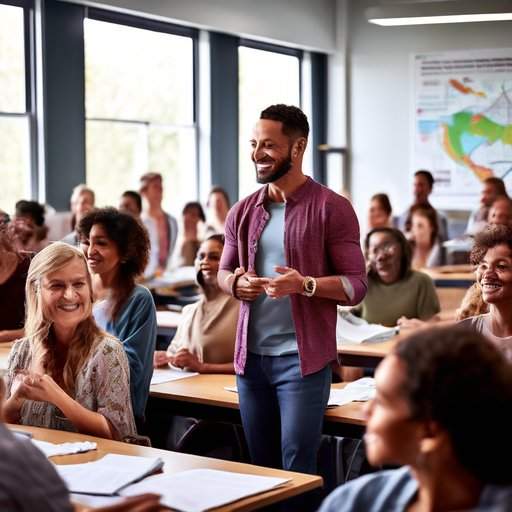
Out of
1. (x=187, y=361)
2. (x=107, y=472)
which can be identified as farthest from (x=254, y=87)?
(x=107, y=472)

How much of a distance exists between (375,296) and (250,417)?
7.68 ft

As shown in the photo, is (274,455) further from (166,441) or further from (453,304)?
(453,304)

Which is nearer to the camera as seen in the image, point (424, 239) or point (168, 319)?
point (168, 319)

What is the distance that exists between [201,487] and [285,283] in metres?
0.93

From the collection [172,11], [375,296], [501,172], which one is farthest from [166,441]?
[501,172]

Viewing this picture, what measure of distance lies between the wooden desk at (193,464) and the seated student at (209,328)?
147 cm

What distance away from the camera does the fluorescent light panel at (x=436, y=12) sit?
1015 cm

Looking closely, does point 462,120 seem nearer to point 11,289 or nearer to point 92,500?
point 11,289

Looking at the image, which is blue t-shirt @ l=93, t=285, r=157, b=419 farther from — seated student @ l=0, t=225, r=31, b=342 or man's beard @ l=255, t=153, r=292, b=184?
seated student @ l=0, t=225, r=31, b=342

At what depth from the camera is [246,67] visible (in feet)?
38.7

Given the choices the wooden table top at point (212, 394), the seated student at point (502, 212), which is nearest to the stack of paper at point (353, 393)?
the wooden table top at point (212, 394)

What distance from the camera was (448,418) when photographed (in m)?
1.64

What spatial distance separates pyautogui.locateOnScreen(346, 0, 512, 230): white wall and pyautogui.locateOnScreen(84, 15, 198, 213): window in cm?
274

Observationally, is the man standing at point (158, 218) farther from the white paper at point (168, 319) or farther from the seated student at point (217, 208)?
the white paper at point (168, 319)
